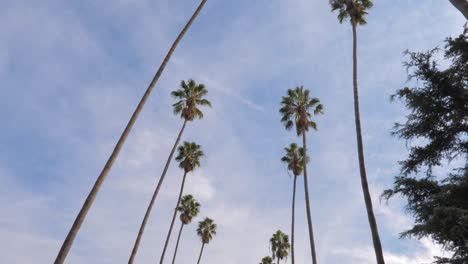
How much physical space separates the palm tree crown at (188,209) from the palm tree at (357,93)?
37507 mm

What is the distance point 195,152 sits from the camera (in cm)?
4309

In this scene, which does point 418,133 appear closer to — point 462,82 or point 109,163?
point 462,82

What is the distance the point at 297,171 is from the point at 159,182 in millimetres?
18388

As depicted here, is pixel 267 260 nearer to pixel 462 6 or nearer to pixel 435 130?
pixel 435 130

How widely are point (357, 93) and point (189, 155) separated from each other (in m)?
27.8

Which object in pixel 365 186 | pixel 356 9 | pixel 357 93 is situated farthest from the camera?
pixel 356 9

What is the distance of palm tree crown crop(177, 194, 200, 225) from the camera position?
52281 millimetres

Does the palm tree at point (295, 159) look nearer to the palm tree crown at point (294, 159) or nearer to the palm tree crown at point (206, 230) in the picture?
the palm tree crown at point (294, 159)

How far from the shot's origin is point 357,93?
1861cm

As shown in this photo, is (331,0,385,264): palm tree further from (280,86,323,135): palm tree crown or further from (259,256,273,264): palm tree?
(259,256,273,264): palm tree

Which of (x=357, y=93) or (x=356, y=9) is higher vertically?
(x=356, y=9)

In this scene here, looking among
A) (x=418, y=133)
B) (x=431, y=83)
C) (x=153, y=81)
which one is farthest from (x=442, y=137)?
(x=153, y=81)

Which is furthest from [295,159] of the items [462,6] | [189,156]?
[462,6]

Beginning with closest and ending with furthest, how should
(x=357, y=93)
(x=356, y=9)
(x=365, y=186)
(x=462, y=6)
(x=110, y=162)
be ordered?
(x=462, y=6) → (x=110, y=162) → (x=365, y=186) → (x=357, y=93) → (x=356, y=9)
